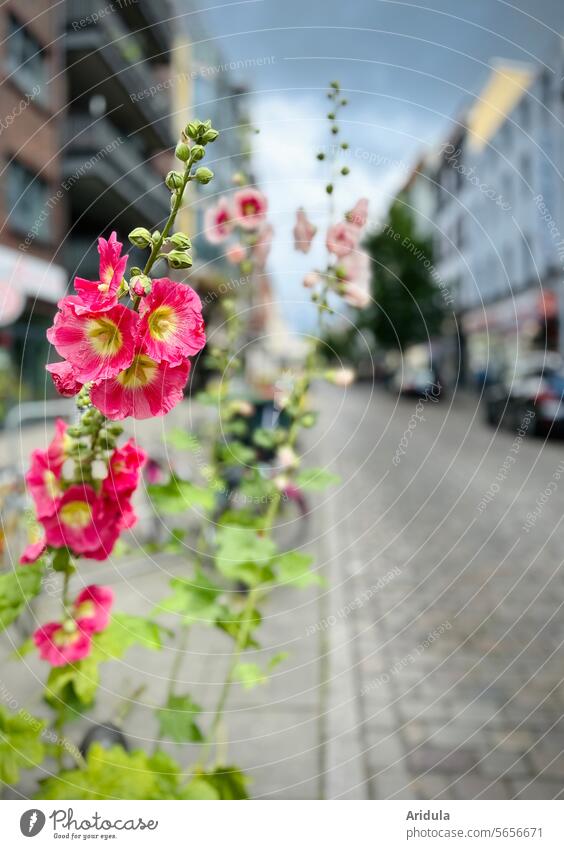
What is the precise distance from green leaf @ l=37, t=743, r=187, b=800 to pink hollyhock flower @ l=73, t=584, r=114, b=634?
23 cm

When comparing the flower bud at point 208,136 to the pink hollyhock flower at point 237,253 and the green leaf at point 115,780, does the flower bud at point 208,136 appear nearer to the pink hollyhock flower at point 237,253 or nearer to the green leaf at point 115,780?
the pink hollyhock flower at point 237,253

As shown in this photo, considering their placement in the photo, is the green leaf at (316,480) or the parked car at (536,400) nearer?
the green leaf at (316,480)

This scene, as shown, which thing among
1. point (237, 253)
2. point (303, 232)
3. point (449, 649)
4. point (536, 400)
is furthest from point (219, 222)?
point (536, 400)

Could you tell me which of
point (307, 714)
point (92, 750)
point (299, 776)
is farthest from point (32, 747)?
point (307, 714)

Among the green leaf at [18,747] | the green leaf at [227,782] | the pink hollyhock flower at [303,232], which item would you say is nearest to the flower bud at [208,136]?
the pink hollyhock flower at [303,232]

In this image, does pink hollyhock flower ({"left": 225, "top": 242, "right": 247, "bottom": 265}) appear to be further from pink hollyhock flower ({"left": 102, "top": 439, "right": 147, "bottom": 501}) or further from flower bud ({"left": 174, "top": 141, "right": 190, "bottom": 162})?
flower bud ({"left": 174, "top": 141, "right": 190, "bottom": 162})

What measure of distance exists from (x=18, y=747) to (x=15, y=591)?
304 millimetres

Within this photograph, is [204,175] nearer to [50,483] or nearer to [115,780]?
[50,483]

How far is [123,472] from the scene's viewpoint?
1056 millimetres

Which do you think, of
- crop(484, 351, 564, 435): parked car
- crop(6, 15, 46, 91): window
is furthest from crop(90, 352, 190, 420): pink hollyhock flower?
crop(484, 351, 564, 435): parked car

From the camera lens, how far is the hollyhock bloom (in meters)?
1.11

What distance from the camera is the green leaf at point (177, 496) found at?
1519 mm

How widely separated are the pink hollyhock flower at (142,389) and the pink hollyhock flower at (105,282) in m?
0.08

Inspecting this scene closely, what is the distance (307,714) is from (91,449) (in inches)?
80.3
